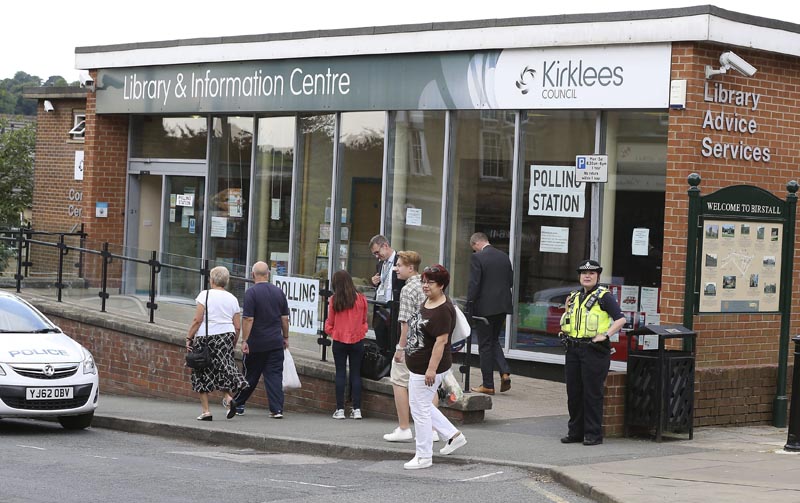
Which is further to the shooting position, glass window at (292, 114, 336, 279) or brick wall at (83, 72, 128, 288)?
brick wall at (83, 72, 128, 288)

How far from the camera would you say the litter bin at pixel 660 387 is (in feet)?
38.6

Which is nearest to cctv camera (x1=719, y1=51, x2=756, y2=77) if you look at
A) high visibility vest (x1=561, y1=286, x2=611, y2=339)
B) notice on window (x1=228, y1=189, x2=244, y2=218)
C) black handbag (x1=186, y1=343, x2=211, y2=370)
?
high visibility vest (x1=561, y1=286, x2=611, y2=339)

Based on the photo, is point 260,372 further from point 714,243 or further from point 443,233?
point 714,243

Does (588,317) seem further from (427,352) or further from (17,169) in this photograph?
(17,169)

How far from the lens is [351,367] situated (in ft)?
45.0

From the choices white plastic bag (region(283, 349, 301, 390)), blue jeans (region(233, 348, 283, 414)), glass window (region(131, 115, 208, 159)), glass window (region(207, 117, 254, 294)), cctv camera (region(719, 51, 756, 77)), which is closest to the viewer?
cctv camera (region(719, 51, 756, 77))

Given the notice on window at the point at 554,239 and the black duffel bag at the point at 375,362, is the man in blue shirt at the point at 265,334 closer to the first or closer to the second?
the black duffel bag at the point at 375,362

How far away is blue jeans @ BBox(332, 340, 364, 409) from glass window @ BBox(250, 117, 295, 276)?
Answer: 18.2 ft

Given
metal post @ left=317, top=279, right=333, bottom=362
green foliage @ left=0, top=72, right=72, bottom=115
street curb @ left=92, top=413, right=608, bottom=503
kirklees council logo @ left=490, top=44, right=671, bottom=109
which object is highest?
green foliage @ left=0, top=72, right=72, bottom=115

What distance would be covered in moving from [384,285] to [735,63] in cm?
474

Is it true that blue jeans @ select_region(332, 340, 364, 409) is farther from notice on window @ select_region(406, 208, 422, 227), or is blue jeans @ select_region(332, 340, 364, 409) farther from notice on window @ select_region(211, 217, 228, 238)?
notice on window @ select_region(211, 217, 228, 238)

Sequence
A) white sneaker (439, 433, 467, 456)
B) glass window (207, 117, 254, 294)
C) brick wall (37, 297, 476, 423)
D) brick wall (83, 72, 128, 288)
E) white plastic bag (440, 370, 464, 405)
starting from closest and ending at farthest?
white sneaker (439, 433, 467, 456) < white plastic bag (440, 370, 464, 405) < brick wall (37, 297, 476, 423) < glass window (207, 117, 254, 294) < brick wall (83, 72, 128, 288)

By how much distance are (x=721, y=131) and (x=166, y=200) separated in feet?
35.2

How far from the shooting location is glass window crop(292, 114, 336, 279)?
1855cm
